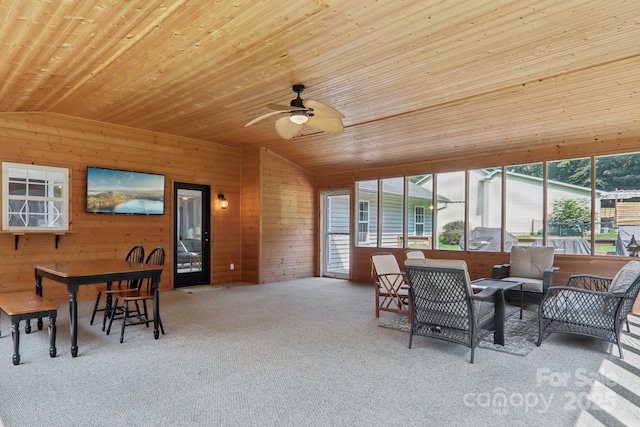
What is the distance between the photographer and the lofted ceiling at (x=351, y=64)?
3080 millimetres

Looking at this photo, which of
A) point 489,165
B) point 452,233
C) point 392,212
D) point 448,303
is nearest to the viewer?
point 448,303

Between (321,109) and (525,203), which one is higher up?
(321,109)

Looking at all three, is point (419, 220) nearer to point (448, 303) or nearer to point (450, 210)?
point (450, 210)

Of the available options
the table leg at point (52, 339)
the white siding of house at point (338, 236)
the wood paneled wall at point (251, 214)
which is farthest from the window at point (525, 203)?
the table leg at point (52, 339)

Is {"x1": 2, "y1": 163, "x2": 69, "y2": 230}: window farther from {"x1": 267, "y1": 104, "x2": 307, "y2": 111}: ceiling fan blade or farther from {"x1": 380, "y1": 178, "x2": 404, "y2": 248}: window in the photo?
{"x1": 380, "y1": 178, "x2": 404, "y2": 248}: window

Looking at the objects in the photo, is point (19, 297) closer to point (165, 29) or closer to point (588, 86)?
point (165, 29)

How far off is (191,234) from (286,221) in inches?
84.2

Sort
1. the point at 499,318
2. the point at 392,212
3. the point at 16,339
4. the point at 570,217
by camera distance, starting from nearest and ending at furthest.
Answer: the point at 16,339, the point at 499,318, the point at 570,217, the point at 392,212

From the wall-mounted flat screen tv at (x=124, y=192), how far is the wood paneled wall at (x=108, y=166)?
133 millimetres

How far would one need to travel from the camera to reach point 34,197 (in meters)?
5.68

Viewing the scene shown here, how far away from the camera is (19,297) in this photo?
13.2 feet

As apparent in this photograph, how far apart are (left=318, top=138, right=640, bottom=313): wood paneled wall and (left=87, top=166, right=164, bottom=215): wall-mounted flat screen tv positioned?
397 cm

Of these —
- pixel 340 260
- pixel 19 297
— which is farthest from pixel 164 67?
pixel 340 260

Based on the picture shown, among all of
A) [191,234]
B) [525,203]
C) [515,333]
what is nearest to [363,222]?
[525,203]
